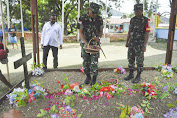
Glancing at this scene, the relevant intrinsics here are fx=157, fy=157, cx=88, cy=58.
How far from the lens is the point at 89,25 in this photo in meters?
3.22

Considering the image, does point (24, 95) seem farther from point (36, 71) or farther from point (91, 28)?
point (91, 28)

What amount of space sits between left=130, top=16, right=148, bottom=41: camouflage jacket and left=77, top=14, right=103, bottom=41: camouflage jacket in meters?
0.75

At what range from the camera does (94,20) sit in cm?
319

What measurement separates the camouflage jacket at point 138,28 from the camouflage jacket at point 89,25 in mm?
750

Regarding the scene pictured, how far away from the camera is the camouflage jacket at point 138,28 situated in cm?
334

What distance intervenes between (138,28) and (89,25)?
1.08m

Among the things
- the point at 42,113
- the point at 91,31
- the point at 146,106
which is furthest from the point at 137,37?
the point at 42,113

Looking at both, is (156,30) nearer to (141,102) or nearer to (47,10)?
(47,10)

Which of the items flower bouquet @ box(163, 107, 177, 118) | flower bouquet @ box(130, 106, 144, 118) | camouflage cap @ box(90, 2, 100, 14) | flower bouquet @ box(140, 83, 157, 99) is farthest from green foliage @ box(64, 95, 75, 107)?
camouflage cap @ box(90, 2, 100, 14)

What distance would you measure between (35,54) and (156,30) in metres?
12.8

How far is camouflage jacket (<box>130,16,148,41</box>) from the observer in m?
3.34

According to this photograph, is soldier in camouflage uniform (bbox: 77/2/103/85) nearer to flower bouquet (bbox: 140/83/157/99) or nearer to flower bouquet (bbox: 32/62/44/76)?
flower bouquet (bbox: 140/83/157/99)

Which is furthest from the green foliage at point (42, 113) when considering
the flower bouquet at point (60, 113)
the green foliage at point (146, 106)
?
the green foliage at point (146, 106)

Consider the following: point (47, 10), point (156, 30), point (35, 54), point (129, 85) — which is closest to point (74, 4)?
point (47, 10)
